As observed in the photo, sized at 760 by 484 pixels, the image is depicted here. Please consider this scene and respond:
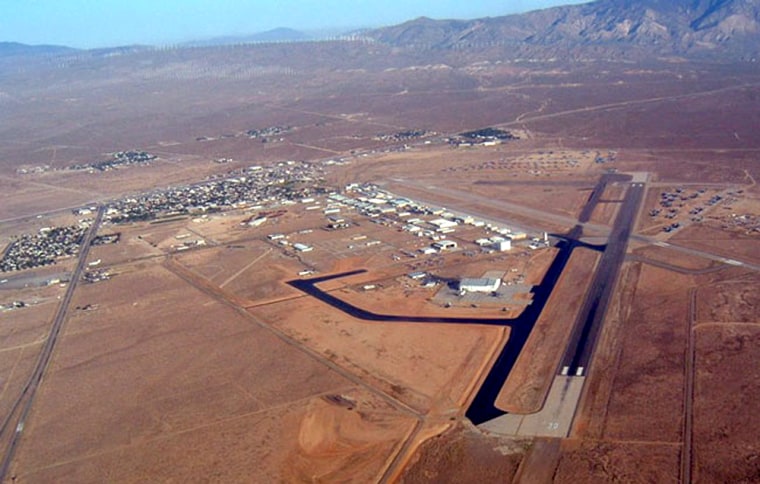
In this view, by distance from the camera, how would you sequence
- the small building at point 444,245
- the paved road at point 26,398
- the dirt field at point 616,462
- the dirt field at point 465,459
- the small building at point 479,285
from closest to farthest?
the dirt field at point 616,462, the dirt field at point 465,459, the paved road at point 26,398, the small building at point 479,285, the small building at point 444,245

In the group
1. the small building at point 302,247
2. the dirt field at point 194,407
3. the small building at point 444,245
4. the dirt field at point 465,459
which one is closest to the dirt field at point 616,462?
the dirt field at point 465,459

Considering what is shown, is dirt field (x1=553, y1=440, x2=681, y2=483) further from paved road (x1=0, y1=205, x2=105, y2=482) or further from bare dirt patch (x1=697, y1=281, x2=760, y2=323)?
paved road (x1=0, y1=205, x2=105, y2=482)

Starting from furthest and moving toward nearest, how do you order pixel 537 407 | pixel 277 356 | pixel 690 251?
pixel 690 251 < pixel 277 356 < pixel 537 407

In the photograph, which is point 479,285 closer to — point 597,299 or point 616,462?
point 597,299

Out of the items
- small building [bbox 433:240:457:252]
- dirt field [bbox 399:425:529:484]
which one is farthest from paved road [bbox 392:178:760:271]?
dirt field [bbox 399:425:529:484]

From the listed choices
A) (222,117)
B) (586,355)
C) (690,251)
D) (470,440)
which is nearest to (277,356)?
(470,440)

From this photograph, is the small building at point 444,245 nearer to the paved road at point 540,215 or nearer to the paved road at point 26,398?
the paved road at point 540,215

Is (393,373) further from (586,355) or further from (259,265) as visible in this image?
(259,265)
